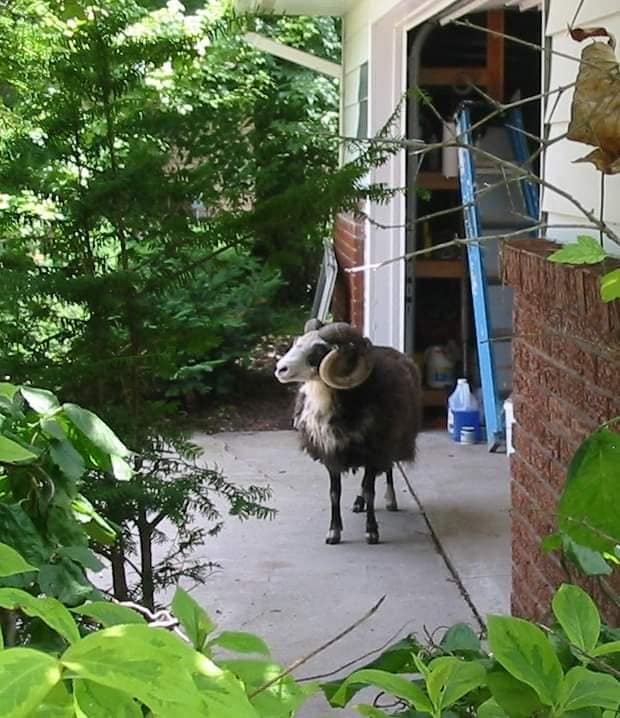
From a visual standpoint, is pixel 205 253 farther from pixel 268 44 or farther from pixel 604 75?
pixel 268 44

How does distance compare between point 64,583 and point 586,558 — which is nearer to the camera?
point 64,583

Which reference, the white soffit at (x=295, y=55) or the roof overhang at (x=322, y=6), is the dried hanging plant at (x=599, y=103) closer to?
the roof overhang at (x=322, y=6)

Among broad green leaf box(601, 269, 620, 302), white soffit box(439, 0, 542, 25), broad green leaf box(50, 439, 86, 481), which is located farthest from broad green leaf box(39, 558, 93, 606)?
white soffit box(439, 0, 542, 25)

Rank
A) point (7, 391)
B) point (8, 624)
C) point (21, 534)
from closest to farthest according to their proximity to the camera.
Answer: point (8, 624) → point (21, 534) → point (7, 391)

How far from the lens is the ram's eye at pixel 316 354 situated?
18.8ft

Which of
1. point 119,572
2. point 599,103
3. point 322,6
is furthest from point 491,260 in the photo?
point 599,103

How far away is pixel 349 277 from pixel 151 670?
895 centimetres

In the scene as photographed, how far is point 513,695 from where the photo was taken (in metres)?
1.13

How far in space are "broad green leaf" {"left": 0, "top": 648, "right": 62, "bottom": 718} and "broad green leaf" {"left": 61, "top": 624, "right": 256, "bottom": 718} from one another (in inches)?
0.6

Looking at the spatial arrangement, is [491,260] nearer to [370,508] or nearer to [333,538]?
[370,508]

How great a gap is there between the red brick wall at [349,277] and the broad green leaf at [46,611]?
7.49 meters

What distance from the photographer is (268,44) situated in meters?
10.1

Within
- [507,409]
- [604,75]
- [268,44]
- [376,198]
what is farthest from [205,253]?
[268,44]

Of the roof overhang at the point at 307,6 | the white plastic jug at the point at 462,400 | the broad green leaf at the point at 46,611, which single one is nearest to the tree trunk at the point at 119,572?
the broad green leaf at the point at 46,611
